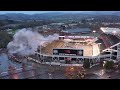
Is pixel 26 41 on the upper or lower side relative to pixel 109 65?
upper

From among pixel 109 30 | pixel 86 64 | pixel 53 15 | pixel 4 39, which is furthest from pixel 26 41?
pixel 109 30

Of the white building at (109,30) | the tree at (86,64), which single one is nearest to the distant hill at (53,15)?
the white building at (109,30)

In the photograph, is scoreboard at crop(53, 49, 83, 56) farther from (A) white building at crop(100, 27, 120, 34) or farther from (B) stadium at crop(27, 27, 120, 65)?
(A) white building at crop(100, 27, 120, 34)

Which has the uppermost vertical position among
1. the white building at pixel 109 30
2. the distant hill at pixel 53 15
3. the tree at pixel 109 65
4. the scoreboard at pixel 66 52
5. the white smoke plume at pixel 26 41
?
the distant hill at pixel 53 15

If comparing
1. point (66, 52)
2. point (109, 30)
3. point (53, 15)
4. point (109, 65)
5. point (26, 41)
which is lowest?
point (109, 65)

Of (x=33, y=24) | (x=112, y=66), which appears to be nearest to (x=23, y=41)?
(x=33, y=24)

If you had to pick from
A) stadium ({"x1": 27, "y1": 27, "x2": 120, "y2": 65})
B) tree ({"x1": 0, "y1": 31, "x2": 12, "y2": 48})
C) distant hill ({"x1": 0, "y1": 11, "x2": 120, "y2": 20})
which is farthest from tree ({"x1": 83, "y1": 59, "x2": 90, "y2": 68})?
tree ({"x1": 0, "y1": 31, "x2": 12, "y2": 48})

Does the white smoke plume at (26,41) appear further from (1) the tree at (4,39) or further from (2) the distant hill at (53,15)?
(2) the distant hill at (53,15)

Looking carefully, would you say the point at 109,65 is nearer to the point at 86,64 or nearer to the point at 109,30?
the point at 86,64

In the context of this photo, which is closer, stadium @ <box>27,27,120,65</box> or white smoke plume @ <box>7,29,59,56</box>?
stadium @ <box>27,27,120,65</box>
